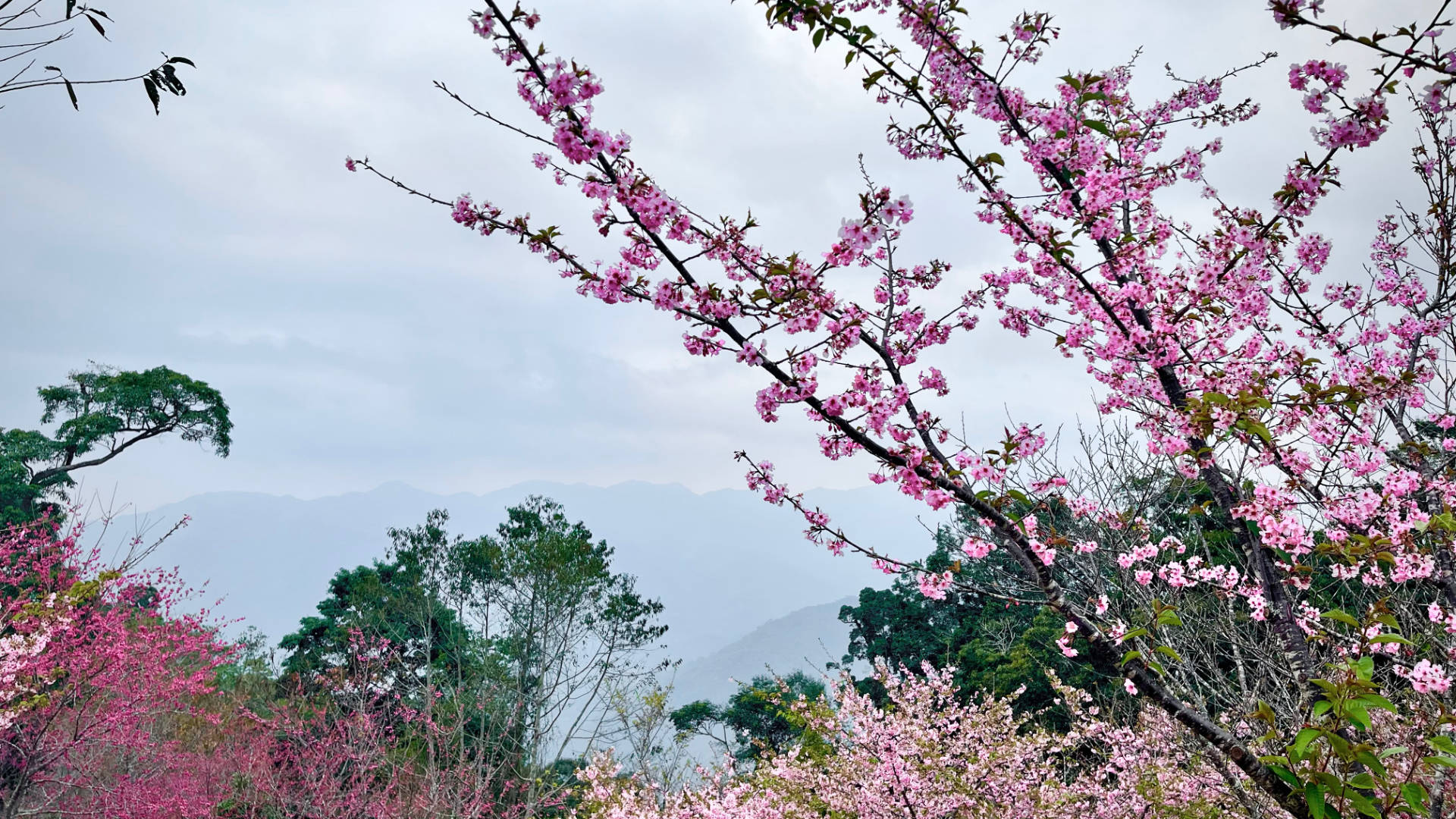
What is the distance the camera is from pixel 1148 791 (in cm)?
624

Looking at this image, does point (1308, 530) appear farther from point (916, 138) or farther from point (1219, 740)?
point (916, 138)

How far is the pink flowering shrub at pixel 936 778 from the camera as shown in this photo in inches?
240

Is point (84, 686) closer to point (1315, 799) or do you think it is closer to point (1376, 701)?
point (1315, 799)

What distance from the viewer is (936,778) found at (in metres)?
6.67

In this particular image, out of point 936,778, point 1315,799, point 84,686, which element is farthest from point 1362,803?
point 84,686

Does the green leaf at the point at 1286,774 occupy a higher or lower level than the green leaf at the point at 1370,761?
lower

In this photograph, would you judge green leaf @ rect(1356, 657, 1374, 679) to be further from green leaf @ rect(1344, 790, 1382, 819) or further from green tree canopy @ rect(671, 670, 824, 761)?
green tree canopy @ rect(671, 670, 824, 761)

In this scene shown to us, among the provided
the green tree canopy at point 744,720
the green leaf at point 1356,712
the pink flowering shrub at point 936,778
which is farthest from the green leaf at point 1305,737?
the green tree canopy at point 744,720

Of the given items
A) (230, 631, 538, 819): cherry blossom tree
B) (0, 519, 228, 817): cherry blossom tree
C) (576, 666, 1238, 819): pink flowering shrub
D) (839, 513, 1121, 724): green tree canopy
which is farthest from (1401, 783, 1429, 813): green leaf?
(839, 513, 1121, 724): green tree canopy

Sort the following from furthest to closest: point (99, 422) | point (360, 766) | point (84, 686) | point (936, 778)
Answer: point (99, 422), point (360, 766), point (84, 686), point (936, 778)

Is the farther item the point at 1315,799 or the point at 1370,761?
the point at 1315,799

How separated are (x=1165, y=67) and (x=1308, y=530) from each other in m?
2.71

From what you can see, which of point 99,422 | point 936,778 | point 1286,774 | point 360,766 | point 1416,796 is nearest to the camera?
point 1416,796

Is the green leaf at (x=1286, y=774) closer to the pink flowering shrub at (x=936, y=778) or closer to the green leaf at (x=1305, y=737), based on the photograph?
the green leaf at (x=1305, y=737)
